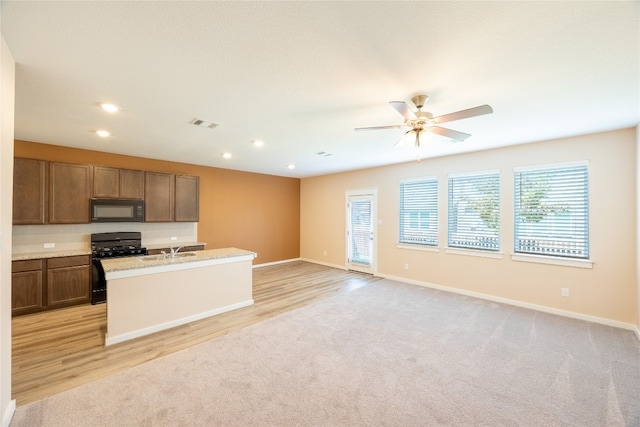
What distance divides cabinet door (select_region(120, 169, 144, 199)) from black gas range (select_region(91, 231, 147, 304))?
721 mm

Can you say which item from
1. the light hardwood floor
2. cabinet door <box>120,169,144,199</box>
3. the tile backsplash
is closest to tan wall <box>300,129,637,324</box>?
the light hardwood floor

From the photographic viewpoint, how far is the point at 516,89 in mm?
2346

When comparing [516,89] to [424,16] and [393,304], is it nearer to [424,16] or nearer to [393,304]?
[424,16]

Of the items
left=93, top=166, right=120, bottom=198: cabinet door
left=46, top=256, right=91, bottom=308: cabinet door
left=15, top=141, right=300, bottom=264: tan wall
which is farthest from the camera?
left=15, top=141, right=300, bottom=264: tan wall

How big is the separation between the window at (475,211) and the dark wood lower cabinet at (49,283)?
6372mm

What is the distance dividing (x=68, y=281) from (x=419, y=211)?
6247 millimetres

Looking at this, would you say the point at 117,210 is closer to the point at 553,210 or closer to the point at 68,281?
the point at 68,281

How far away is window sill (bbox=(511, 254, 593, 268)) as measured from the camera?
12.2ft

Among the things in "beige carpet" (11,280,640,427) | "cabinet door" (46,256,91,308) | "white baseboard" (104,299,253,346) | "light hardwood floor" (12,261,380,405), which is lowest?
"beige carpet" (11,280,640,427)

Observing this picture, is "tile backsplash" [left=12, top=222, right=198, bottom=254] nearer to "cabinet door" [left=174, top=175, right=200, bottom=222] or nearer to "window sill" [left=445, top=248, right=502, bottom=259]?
"cabinet door" [left=174, top=175, right=200, bottom=222]

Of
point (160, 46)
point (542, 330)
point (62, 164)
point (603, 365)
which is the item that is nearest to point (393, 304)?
point (542, 330)

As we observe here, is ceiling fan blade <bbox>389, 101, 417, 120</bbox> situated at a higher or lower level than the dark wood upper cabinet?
higher

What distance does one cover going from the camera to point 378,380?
7.79 ft

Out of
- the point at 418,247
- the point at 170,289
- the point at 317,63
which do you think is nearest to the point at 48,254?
the point at 170,289
